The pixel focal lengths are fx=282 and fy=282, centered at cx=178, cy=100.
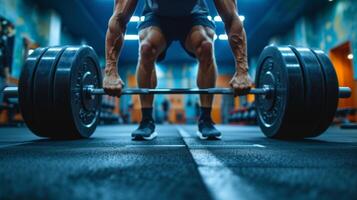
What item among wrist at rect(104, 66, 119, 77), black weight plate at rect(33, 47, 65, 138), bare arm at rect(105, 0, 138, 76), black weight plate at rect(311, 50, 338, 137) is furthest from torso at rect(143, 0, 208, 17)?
black weight plate at rect(311, 50, 338, 137)

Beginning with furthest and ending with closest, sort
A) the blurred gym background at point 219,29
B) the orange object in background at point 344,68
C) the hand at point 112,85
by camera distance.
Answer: the orange object in background at point 344,68
the blurred gym background at point 219,29
the hand at point 112,85

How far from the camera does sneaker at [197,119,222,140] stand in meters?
1.39

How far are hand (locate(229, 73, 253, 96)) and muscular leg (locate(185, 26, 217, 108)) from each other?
0.27 meters

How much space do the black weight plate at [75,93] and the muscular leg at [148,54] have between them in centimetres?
27

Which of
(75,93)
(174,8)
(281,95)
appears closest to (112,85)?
(75,93)

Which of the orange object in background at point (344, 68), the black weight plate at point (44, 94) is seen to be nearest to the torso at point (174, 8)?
the black weight plate at point (44, 94)

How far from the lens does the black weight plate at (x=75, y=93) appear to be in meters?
1.25

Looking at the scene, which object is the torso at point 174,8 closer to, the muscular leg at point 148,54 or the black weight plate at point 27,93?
the muscular leg at point 148,54

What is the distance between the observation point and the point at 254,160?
2.31ft

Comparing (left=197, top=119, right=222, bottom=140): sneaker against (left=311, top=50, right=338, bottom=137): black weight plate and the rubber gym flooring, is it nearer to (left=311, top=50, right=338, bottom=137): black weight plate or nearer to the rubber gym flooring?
(left=311, top=50, right=338, bottom=137): black weight plate

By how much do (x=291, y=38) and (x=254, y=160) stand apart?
7.31 m

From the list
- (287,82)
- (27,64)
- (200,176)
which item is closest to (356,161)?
(200,176)

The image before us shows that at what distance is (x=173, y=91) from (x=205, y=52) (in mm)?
282

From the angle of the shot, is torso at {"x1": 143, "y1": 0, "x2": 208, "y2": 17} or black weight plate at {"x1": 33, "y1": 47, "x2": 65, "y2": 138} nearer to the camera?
black weight plate at {"x1": 33, "y1": 47, "x2": 65, "y2": 138}
